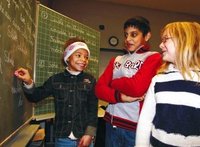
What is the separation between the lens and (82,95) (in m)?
2.00

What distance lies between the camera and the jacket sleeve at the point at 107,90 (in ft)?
5.88

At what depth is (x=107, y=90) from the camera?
1824 millimetres

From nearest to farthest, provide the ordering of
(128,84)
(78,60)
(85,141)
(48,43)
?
(128,84) → (85,141) → (78,60) → (48,43)

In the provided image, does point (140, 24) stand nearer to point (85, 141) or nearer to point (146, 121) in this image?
point (146, 121)

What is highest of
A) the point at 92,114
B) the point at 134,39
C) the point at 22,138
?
the point at 134,39

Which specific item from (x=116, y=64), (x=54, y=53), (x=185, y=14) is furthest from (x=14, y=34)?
(x=185, y=14)

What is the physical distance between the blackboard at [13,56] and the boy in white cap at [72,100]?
135 millimetres

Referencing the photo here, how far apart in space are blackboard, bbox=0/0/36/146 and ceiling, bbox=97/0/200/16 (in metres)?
3.48

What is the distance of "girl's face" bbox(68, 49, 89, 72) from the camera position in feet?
6.64

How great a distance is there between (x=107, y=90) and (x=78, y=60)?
344 millimetres

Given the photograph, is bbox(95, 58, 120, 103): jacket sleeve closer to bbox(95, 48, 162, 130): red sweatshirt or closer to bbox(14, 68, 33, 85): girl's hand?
bbox(95, 48, 162, 130): red sweatshirt

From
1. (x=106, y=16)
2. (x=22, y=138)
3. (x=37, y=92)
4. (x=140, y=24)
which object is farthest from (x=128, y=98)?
(x=106, y=16)

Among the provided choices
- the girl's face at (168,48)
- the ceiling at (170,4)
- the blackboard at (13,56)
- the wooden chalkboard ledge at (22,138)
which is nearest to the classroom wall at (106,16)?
the ceiling at (170,4)

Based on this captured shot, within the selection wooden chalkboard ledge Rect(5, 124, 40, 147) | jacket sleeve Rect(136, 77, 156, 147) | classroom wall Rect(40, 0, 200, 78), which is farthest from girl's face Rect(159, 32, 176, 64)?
classroom wall Rect(40, 0, 200, 78)
